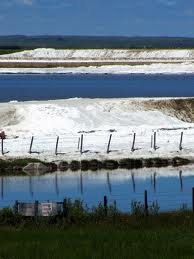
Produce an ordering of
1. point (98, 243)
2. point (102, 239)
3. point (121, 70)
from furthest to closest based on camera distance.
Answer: point (121, 70) → point (102, 239) → point (98, 243)

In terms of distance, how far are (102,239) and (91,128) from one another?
33040 mm

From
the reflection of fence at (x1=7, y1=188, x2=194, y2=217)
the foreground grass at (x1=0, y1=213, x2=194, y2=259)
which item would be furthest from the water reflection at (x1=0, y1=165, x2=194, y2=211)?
the foreground grass at (x1=0, y1=213, x2=194, y2=259)

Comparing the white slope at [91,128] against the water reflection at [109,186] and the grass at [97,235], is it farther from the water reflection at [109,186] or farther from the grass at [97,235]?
the grass at [97,235]

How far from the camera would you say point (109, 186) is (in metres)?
33.9

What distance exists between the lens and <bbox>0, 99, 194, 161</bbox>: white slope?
4188 centimetres

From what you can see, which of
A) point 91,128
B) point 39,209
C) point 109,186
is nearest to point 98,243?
point 39,209

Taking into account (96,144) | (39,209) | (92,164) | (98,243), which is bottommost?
(98,243)

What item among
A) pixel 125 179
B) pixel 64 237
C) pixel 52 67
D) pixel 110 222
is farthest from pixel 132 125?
pixel 52 67

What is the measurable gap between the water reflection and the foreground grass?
20.4 ft

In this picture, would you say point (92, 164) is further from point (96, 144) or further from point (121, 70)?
point (121, 70)

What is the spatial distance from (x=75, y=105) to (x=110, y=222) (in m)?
36.0

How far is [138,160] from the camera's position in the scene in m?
40.3

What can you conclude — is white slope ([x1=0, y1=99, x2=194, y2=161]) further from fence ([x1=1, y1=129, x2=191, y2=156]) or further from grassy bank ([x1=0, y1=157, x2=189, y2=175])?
grassy bank ([x1=0, y1=157, x2=189, y2=175])

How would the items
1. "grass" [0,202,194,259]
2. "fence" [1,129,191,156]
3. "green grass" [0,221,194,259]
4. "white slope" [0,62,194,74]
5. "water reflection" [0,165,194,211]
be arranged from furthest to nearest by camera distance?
"white slope" [0,62,194,74], "fence" [1,129,191,156], "water reflection" [0,165,194,211], "grass" [0,202,194,259], "green grass" [0,221,194,259]
